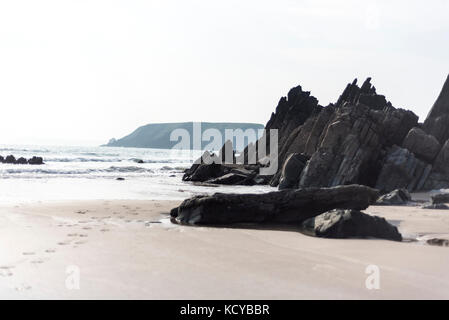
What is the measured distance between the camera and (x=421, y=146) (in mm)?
29219

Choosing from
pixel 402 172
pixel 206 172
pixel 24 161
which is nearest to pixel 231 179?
pixel 206 172

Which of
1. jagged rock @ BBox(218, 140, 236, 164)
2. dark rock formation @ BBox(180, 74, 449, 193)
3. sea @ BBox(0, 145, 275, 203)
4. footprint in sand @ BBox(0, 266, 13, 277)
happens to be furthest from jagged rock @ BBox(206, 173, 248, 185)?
footprint in sand @ BBox(0, 266, 13, 277)

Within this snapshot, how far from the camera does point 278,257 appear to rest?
7.43m

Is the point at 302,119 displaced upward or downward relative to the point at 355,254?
upward

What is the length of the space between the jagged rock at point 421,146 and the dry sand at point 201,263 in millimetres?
19338

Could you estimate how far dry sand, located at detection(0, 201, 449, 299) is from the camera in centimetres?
542

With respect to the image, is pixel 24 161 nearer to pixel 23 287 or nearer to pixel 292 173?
pixel 292 173

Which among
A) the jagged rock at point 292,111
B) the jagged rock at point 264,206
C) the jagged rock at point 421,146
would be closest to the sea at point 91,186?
the jagged rock at point 264,206

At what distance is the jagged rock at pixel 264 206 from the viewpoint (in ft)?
38.8

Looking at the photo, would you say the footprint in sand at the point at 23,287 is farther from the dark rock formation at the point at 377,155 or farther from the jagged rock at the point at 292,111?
the jagged rock at the point at 292,111

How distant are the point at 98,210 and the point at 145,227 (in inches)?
140
